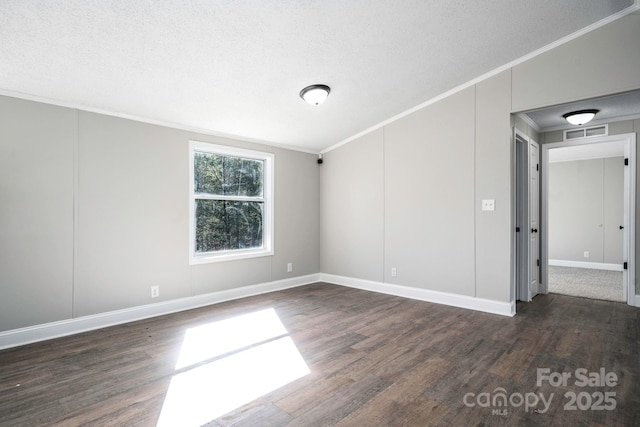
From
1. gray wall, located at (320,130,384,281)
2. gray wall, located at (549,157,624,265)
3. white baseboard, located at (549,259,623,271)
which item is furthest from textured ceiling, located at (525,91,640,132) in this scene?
white baseboard, located at (549,259,623,271)

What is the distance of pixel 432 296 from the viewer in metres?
4.25

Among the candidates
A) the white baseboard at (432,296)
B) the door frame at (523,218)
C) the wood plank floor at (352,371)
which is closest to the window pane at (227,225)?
the wood plank floor at (352,371)

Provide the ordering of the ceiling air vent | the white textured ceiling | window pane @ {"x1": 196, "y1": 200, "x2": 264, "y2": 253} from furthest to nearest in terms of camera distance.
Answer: the ceiling air vent → window pane @ {"x1": 196, "y1": 200, "x2": 264, "y2": 253} → the white textured ceiling

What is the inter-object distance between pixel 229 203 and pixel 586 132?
16.7 ft

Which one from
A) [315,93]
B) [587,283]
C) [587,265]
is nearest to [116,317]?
[315,93]

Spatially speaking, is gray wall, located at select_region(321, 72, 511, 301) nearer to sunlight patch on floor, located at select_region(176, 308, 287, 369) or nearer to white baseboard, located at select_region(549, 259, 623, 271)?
sunlight patch on floor, located at select_region(176, 308, 287, 369)

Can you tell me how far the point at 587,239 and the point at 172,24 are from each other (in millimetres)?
8616

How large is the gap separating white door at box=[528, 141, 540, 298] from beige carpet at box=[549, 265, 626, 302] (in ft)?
1.97

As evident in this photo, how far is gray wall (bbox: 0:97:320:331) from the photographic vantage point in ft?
9.48

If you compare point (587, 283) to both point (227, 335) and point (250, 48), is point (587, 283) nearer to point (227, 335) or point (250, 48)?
point (227, 335)

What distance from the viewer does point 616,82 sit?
3018 millimetres

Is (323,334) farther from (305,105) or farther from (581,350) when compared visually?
(305,105)

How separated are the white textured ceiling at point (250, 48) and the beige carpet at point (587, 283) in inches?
139

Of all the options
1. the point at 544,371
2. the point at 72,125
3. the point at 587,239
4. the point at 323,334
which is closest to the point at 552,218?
the point at 587,239
